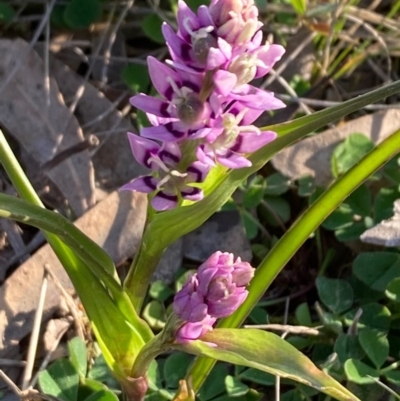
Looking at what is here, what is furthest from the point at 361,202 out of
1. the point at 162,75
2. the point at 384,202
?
the point at 162,75

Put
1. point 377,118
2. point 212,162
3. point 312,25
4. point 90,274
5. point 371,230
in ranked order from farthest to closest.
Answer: point 312,25, point 377,118, point 371,230, point 90,274, point 212,162

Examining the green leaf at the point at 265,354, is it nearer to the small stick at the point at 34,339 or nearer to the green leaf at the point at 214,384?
the green leaf at the point at 214,384

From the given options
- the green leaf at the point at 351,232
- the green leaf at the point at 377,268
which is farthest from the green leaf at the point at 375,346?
the green leaf at the point at 351,232

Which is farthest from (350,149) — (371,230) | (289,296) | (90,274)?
(90,274)

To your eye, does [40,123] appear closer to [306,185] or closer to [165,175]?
[306,185]

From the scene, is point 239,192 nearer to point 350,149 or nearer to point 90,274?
point 350,149

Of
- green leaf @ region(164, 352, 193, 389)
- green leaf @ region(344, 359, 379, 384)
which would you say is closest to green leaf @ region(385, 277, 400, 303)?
green leaf @ region(344, 359, 379, 384)
